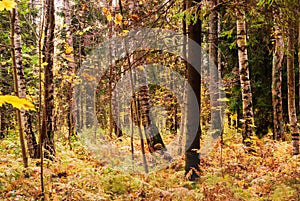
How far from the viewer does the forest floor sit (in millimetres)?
5844

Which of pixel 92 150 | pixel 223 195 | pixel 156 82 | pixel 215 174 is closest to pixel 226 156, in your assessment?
pixel 215 174

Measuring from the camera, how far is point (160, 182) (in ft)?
24.5

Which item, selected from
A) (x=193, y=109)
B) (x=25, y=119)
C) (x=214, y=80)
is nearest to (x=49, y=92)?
(x=25, y=119)

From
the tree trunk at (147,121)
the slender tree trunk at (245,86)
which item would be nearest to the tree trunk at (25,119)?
the tree trunk at (147,121)

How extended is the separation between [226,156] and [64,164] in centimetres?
485

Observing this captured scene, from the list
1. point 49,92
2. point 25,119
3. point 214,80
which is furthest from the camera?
point 214,80

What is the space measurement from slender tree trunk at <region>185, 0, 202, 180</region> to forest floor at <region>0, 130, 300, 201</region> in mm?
394

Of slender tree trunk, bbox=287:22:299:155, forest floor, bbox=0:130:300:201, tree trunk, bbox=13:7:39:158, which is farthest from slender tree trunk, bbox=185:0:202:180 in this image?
tree trunk, bbox=13:7:39:158

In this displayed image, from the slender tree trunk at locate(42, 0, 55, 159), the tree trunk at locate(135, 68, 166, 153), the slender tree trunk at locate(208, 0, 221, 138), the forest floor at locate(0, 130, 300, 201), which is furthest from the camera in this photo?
the slender tree trunk at locate(208, 0, 221, 138)

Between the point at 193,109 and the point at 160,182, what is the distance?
198cm

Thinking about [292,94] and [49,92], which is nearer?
[49,92]

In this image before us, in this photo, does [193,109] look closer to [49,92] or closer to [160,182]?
[160,182]

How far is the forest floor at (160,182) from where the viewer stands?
5.84 meters

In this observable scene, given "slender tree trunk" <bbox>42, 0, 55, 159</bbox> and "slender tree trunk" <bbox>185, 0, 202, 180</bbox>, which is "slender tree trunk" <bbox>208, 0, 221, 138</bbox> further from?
"slender tree trunk" <bbox>42, 0, 55, 159</bbox>
